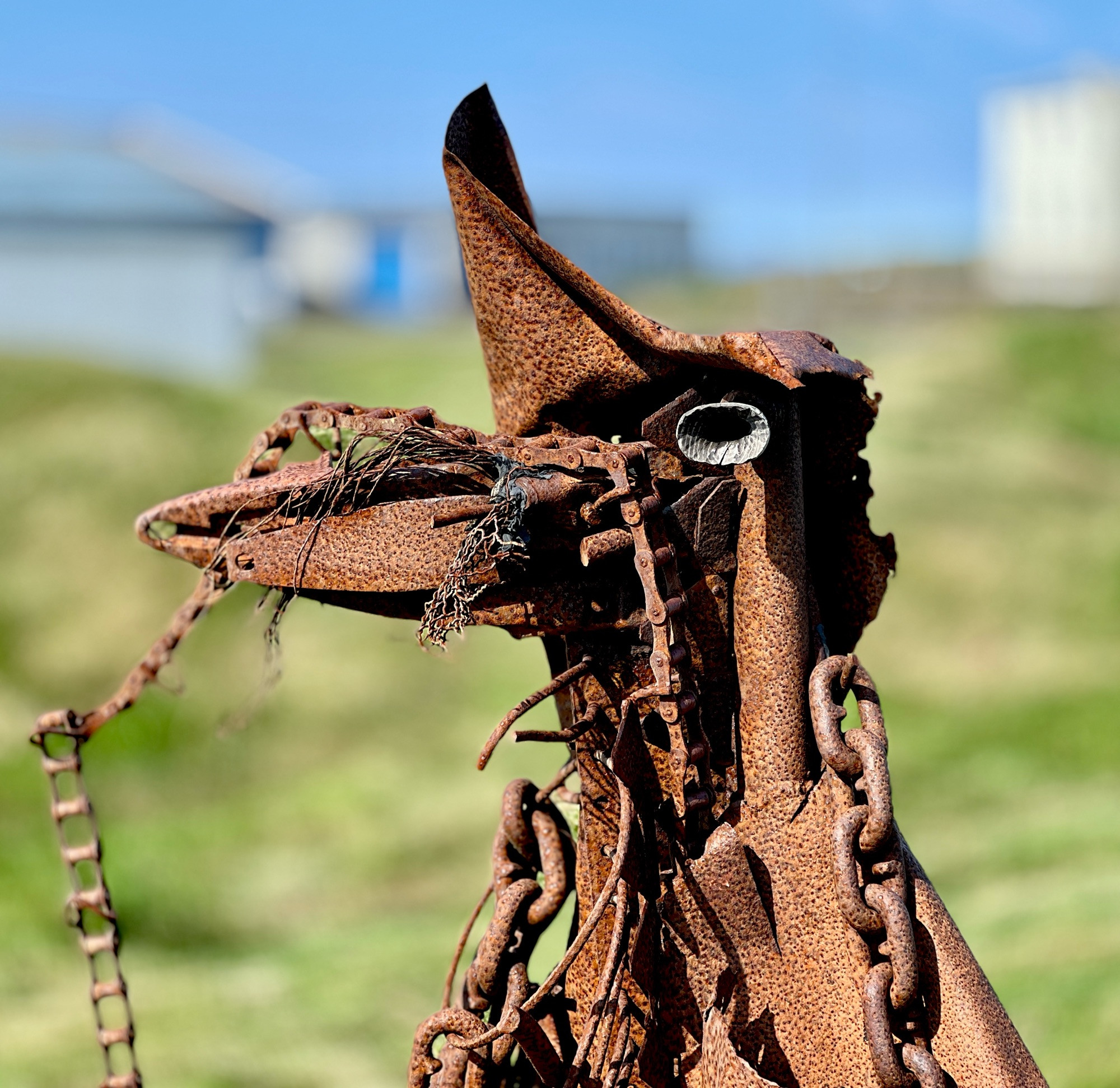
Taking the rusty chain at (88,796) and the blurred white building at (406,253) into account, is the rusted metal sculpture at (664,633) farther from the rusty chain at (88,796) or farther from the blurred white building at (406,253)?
the blurred white building at (406,253)

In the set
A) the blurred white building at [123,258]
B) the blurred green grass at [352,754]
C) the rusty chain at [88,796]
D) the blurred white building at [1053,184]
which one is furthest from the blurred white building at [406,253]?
the rusty chain at [88,796]

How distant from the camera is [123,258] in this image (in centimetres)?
2092

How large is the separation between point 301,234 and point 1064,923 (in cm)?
4348

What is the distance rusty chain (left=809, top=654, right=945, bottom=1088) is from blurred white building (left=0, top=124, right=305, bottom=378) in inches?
758

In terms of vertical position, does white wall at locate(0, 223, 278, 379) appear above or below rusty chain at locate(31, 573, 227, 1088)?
above

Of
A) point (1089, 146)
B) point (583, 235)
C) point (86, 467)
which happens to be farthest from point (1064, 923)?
point (583, 235)

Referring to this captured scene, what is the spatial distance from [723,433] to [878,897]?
587mm

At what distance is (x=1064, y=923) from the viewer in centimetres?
500

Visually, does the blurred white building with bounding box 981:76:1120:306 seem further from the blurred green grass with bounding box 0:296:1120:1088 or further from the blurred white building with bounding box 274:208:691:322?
the blurred green grass with bounding box 0:296:1120:1088

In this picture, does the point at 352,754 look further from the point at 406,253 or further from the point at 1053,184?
the point at 406,253

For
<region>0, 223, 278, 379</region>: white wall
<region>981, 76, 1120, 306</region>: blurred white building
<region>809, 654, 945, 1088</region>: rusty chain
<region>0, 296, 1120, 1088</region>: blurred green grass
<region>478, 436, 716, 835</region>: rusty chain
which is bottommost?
<region>809, 654, 945, 1088</region>: rusty chain

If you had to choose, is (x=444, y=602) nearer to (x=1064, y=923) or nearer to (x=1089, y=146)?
(x=1064, y=923)

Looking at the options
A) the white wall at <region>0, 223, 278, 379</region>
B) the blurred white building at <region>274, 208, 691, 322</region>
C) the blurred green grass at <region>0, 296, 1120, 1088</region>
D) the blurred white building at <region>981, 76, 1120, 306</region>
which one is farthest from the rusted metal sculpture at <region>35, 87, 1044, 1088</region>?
the blurred white building at <region>274, 208, 691, 322</region>

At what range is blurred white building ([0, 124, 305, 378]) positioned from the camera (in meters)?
20.4
